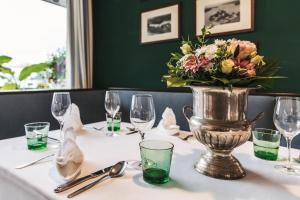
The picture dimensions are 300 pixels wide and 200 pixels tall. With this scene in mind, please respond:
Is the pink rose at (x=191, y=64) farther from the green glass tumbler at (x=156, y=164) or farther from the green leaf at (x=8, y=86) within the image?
the green leaf at (x=8, y=86)

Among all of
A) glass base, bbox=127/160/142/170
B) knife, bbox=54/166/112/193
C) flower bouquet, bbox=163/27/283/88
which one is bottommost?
glass base, bbox=127/160/142/170

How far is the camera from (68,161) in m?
0.63

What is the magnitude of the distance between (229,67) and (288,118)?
302 millimetres

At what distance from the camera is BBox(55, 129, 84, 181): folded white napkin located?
2.05 ft

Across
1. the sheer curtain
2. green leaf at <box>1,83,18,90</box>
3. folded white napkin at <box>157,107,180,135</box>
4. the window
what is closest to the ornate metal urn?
folded white napkin at <box>157,107,180,135</box>

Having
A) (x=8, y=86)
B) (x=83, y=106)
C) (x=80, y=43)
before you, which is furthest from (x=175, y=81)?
(x=80, y=43)

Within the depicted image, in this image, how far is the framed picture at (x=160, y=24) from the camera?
2.30m

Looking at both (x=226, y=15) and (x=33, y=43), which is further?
(x=33, y=43)

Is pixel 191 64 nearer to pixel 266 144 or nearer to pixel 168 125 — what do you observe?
pixel 266 144

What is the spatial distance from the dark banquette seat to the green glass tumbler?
3.75 feet

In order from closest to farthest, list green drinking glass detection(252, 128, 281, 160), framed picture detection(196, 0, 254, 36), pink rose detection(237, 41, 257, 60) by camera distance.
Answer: pink rose detection(237, 41, 257, 60) < green drinking glass detection(252, 128, 281, 160) < framed picture detection(196, 0, 254, 36)

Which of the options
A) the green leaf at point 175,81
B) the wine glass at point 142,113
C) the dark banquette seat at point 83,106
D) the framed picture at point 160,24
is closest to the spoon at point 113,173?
the wine glass at point 142,113

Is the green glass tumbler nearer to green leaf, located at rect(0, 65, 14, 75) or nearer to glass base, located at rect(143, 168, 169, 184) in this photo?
glass base, located at rect(143, 168, 169, 184)

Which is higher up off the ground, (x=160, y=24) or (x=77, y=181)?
(x=160, y=24)
